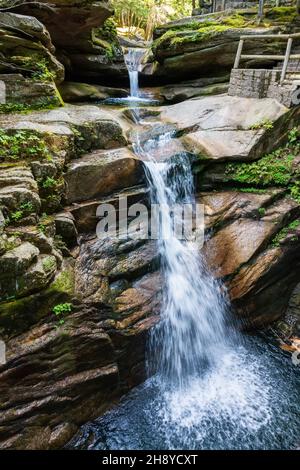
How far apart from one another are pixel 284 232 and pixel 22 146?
599 centimetres

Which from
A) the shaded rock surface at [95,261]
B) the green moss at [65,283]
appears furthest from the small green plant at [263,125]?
the green moss at [65,283]

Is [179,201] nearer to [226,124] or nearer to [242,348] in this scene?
[226,124]

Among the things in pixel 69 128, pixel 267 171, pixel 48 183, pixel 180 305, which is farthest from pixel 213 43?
pixel 180 305

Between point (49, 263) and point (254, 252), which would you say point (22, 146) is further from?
point (254, 252)

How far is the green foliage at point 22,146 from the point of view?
5.71 m

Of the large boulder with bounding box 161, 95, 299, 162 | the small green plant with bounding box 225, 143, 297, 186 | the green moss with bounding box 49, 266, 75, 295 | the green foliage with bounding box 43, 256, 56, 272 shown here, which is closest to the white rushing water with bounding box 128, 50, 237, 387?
the large boulder with bounding box 161, 95, 299, 162

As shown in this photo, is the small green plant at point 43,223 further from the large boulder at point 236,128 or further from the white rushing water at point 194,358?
the large boulder at point 236,128

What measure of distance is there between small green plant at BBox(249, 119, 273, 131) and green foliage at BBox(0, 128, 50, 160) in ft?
18.1

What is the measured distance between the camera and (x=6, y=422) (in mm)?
4473

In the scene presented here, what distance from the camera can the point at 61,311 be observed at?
518 cm

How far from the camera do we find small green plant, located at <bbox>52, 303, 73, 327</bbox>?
5.13 m

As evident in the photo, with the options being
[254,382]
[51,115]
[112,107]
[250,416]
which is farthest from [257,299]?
[112,107]

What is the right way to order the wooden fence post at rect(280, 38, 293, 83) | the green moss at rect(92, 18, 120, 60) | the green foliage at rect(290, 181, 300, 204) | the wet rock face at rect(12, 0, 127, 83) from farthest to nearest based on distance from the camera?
the green moss at rect(92, 18, 120, 60) < the wet rock face at rect(12, 0, 127, 83) < the wooden fence post at rect(280, 38, 293, 83) < the green foliage at rect(290, 181, 300, 204)

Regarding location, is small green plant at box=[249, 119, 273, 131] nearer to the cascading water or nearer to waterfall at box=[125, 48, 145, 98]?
the cascading water
